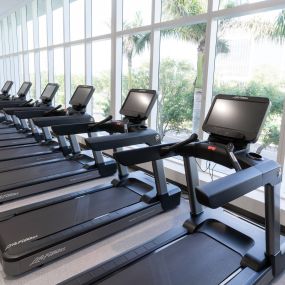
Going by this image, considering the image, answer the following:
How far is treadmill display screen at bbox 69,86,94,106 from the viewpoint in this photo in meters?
4.06

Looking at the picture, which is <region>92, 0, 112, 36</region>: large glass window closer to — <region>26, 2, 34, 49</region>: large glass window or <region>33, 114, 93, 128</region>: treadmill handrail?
<region>33, 114, 93, 128</region>: treadmill handrail

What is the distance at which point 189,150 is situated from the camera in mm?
2203

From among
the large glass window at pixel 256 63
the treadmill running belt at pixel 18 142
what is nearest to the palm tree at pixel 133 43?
the large glass window at pixel 256 63

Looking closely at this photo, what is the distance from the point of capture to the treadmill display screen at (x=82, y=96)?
4.06 meters

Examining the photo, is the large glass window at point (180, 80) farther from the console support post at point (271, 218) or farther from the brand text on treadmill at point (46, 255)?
the brand text on treadmill at point (46, 255)

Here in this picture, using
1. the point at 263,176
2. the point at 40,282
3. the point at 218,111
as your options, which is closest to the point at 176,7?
the point at 218,111

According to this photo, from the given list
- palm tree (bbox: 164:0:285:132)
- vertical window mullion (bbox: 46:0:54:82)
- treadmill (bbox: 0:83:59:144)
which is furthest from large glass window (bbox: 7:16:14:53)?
palm tree (bbox: 164:0:285:132)

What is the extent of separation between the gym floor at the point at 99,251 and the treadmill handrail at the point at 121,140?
775mm

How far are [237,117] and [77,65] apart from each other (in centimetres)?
480

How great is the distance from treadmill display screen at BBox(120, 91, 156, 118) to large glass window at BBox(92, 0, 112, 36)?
86.8 inches

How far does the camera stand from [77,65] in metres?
6.11

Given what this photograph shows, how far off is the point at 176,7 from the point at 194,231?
2.88 metres

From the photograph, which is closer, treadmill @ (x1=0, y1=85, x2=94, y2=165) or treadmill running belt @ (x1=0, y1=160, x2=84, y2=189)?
treadmill running belt @ (x1=0, y1=160, x2=84, y2=189)

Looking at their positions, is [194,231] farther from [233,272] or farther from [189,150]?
[189,150]
